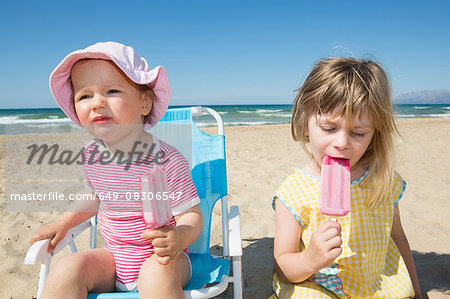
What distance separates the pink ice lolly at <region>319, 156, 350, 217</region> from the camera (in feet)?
4.70

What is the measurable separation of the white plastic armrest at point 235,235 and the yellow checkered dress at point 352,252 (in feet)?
0.85

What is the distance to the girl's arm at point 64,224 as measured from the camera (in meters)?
1.68

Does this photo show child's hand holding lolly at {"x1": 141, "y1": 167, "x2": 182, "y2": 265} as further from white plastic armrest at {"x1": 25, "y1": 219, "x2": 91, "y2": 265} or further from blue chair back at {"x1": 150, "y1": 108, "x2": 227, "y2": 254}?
blue chair back at {"x1": 150, "y1": 108, "x2": 227, "y2": 254}

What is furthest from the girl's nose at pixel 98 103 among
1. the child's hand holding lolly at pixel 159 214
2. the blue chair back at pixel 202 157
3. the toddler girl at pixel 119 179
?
the blue chair back at pixel 202 157

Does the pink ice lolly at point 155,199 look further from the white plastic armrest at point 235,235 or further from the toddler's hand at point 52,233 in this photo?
the toddler's hand at point 52,233

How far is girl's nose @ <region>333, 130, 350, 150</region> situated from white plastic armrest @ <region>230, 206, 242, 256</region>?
0.61m

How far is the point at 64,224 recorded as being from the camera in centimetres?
179

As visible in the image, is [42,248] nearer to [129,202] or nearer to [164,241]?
[129,202]

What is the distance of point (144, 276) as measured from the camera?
1409 millimetres

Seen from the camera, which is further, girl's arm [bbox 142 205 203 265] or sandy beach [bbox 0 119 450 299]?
sandy beach [bbox 0 119 450 299]

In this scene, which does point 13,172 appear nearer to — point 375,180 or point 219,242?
point 219,242

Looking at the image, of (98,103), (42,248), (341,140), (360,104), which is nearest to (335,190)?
(341,140)

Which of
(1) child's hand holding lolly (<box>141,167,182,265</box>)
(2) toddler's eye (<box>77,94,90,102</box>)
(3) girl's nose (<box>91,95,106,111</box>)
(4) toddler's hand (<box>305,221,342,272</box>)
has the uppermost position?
(2) toddler's eye (<box>77,94,90,102</box>)

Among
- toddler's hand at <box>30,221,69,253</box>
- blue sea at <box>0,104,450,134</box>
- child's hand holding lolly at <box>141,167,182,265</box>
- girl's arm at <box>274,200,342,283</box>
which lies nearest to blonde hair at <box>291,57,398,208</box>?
girl's arm at <box>274,200,342,283</box>
